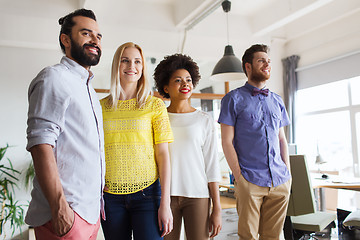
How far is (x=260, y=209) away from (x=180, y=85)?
900 mm

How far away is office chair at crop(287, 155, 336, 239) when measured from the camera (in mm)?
2486

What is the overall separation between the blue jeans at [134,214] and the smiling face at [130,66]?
1.62 ft

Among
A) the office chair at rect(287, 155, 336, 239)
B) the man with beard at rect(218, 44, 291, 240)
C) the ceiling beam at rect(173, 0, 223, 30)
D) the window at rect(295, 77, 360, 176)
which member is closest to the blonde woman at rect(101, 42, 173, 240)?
the man with beard at rect(218, 44, 291, 240)

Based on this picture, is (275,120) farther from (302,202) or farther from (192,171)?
(302,202)

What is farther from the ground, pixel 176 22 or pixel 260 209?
pixel 176 22

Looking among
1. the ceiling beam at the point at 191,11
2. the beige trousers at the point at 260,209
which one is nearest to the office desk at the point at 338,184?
the beige trousers at the point at 260,209

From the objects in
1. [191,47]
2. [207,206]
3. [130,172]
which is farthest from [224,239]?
[191,47]

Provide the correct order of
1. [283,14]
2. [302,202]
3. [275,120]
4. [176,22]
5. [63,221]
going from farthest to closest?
[176,22] → [283,14] → [302,202] → [275,120] → [63,221]

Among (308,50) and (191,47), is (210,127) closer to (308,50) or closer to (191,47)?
(191,47)

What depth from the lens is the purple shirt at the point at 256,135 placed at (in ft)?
6.19

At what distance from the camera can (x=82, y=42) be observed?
1.20 meters

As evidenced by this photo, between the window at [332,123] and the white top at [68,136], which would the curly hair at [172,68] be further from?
the window at [332,123]

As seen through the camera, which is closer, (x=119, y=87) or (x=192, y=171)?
(x=119, y=87)

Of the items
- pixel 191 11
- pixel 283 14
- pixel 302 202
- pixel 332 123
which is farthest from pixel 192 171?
pixel 332 123
